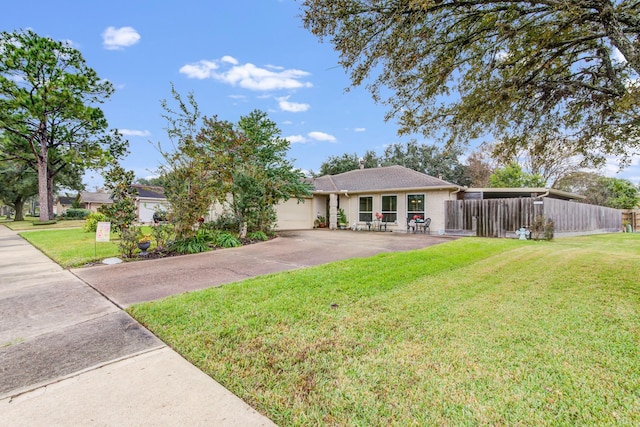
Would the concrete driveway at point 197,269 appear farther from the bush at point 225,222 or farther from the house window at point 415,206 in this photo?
the house window at point 415,206

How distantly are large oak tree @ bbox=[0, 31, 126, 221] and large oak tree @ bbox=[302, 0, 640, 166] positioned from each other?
2204 centimetres

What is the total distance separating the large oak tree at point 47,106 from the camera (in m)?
21.8

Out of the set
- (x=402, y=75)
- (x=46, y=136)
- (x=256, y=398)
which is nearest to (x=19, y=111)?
(x=46, y=136)

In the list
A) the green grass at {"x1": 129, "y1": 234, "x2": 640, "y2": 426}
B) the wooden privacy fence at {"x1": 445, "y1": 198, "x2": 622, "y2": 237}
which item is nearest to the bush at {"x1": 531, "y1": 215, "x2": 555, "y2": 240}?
the wooden privacy fence at {"x1": 445, "y1": 198, "x2": 622, "y2": 237}

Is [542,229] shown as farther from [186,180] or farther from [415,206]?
[186,180]

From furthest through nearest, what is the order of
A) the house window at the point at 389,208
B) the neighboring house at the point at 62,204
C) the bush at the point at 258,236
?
the neighboring house at the point at 62,204 → the house window at the point at 389,208 → the bush at the point at 258,236

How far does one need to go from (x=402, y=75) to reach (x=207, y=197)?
6.14 metres

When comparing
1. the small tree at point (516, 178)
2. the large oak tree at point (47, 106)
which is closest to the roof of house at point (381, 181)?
the small tree at point (516, 178)

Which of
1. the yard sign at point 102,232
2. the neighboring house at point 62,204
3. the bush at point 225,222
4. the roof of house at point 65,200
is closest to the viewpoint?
the yard sign at point 102,232

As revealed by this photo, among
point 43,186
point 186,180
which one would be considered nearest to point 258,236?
point 186,180

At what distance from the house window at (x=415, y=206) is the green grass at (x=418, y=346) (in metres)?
10.6

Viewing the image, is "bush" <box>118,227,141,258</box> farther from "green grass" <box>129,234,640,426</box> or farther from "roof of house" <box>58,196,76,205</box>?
"roof of house" <box>58,196,76,205</box>

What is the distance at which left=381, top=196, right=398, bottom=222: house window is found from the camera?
16828 millimetres

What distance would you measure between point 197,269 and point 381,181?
13.5 m
